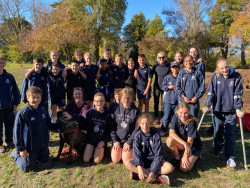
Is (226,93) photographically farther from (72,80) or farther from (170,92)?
(72,80)

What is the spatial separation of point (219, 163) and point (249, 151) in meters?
1.01

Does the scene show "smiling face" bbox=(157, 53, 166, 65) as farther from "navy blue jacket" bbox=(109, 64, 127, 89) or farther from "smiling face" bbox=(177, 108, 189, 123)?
"smiling face" bbox=(177, 108, 189, 123)

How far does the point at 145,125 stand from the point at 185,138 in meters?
0.96

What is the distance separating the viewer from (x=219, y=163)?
3.89m

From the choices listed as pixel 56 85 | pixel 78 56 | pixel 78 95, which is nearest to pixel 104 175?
pixel 78 95

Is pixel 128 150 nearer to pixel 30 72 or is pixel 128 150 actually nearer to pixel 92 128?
pixel 92 128

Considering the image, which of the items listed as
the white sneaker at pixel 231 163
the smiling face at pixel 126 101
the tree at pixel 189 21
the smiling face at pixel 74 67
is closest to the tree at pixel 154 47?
the tree at pixel 189 21

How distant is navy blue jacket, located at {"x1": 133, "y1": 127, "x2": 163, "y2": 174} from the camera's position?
332cm

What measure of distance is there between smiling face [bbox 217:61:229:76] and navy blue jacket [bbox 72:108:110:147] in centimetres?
249

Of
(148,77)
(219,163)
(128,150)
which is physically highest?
(148,77)

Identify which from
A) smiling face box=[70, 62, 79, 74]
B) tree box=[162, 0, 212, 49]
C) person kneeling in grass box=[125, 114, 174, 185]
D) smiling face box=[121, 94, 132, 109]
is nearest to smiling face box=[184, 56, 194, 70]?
smiling face box=[121, 94, 132, 109]

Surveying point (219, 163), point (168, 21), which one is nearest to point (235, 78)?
point (219, 163)

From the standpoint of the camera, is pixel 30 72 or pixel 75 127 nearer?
pixel 75 127

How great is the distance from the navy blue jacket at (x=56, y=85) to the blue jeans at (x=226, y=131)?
3.78 m
